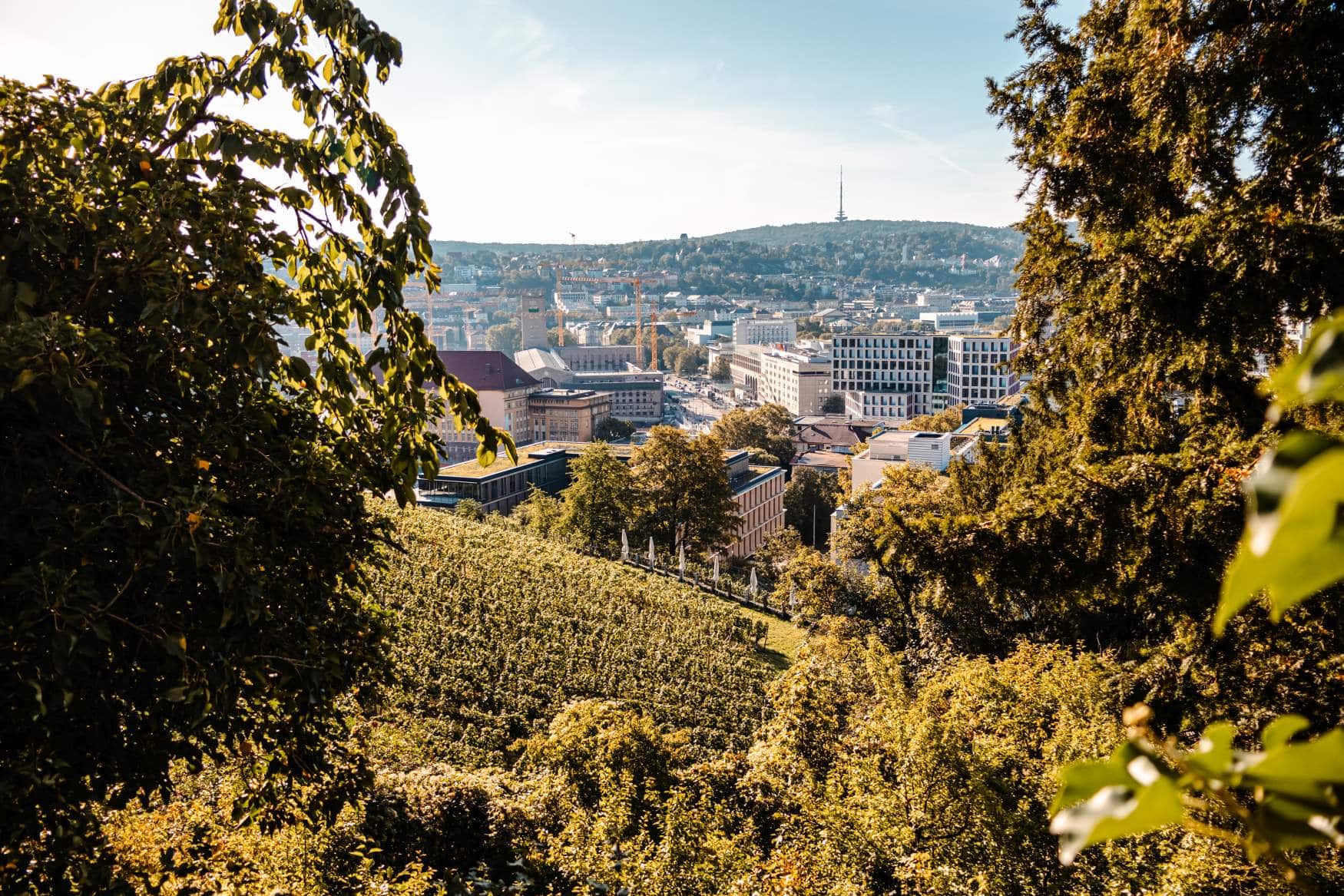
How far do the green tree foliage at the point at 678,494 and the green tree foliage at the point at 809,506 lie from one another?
1889cm

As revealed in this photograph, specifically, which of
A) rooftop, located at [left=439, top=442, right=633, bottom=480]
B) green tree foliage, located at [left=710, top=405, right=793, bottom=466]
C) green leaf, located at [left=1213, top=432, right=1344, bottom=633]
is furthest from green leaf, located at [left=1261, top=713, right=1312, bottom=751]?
green tree foliage, located at [left=710, top=405, right=793, bottom=466]

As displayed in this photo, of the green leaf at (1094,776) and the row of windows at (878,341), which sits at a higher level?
the green leaf at (1094,776)

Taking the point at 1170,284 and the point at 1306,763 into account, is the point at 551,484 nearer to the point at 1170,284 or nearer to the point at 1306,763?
the point at 1170,284

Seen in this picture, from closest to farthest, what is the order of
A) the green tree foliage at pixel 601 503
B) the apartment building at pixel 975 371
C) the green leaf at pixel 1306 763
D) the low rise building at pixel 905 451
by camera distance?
the green leaf at pixel 1306 763
the green tree foliage at pixel 601 503
the low rise building at pixel 905 451
the apartment building at pixel 975 371

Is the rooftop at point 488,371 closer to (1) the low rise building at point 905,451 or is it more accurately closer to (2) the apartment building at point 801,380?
(2) the apartment building at point 801,380

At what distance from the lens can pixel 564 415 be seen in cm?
8831

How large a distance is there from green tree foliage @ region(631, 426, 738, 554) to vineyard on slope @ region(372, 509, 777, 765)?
43.6 feet

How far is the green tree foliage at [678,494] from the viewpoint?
114 feet

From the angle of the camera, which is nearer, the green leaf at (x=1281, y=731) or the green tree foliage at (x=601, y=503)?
the green leaf at (x=1281, y=731)

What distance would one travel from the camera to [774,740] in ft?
34.6

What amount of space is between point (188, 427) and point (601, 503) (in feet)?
102

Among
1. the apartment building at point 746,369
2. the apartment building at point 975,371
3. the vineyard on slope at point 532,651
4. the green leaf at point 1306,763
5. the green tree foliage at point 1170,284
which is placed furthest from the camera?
the apartment building at point 746,369

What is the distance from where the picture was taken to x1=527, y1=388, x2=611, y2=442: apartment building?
87.9 m

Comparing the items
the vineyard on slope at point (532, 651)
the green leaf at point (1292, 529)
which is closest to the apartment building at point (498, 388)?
the vineyard on slope at point (532, 651)
